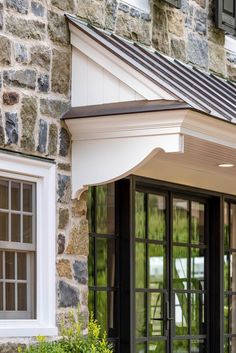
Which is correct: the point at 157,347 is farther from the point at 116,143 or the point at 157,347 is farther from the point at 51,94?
the point at 51,94

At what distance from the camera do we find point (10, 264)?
8.88 m

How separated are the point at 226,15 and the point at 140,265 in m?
2.91

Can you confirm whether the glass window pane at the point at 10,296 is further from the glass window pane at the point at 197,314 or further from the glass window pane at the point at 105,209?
the glass window pane at the point at 197,314

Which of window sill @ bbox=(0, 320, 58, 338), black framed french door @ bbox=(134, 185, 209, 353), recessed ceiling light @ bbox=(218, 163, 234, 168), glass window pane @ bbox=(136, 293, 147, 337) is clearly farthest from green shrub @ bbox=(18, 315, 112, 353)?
recessed ceiling light @ bbox=(218, 163, 234, 168)

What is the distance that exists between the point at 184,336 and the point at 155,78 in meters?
3.73

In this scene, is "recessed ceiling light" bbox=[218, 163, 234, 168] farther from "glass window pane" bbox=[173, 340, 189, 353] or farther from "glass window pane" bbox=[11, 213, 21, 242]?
"glass window pane" bbox=[11, 213, 21, 242]

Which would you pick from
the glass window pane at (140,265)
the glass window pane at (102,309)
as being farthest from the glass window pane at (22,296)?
the glass window pane at (140,265)

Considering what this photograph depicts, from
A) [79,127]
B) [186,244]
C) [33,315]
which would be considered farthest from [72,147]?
[186,244]

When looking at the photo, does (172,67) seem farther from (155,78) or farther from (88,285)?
(88,285)

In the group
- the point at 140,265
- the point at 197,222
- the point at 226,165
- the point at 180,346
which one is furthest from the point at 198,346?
the point at 226,165

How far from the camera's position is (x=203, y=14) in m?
11.7

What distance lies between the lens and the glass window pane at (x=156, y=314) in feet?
36.9

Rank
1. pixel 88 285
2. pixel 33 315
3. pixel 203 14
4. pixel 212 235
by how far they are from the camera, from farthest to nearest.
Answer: pixel 212 235 < pixel 203 14 < pixel 88 285 < pixel 33 315

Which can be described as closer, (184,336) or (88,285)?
(88,285)
